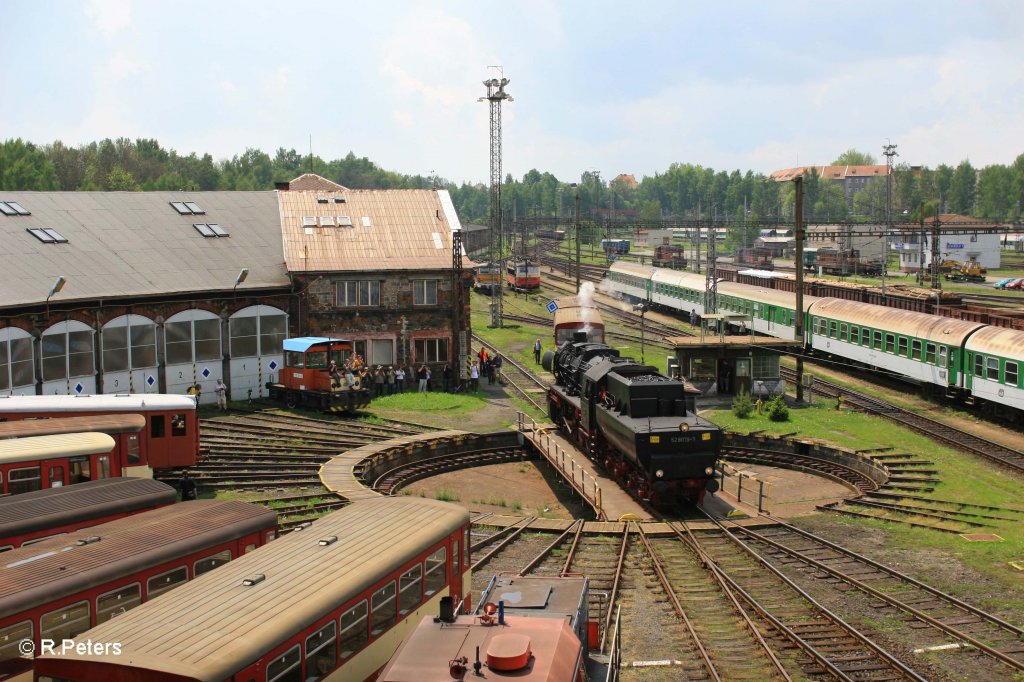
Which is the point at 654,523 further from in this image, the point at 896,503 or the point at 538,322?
the point at 538,322

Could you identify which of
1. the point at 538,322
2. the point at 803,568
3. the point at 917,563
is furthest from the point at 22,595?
the point at 538,322

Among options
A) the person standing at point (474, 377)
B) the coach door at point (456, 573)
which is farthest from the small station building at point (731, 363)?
the coach door at point (456, 573)

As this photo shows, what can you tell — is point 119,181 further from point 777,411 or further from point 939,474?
point 939,474

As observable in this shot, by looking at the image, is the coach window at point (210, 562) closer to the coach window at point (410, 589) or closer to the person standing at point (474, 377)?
the coach window at point (410, 589)

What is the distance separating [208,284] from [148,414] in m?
13.2

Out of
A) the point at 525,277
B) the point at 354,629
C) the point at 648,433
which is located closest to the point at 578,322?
the point at 648,433

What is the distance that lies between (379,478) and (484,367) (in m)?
16.3

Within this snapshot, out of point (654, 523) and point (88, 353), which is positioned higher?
point (88, 353)

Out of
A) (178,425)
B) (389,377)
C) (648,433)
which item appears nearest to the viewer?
(648,433)

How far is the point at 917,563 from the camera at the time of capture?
20.2 metres

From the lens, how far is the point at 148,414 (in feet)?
82.5

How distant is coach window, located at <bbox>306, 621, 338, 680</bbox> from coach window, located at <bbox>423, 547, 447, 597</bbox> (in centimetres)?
262

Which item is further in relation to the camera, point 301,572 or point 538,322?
point 538,322

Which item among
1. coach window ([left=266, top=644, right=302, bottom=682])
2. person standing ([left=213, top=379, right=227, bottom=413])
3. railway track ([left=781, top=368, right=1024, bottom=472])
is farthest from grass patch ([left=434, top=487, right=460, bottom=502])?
railway track ([left=781, top=368, right=1024, bottom=472])
